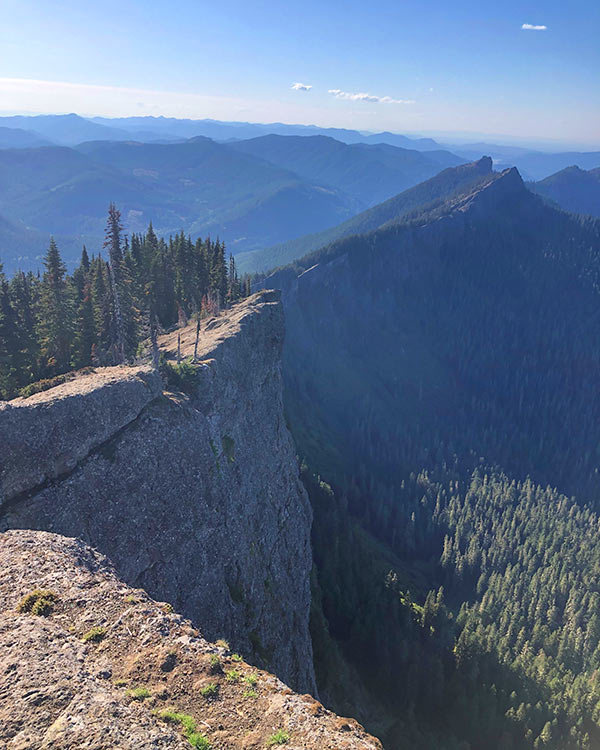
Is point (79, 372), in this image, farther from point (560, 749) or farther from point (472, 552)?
point (472, 552)

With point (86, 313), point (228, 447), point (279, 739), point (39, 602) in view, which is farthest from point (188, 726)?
point (86, 313)

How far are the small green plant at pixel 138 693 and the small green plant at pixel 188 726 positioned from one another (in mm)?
1025

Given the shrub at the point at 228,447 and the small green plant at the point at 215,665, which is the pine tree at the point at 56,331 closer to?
the shrub at the point at 228,447

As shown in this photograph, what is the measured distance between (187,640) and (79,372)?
25595mm

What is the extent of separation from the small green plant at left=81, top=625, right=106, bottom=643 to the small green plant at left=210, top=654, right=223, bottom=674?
210 inches

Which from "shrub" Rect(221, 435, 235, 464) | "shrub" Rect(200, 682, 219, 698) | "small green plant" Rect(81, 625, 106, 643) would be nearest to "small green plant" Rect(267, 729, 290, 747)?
"shrub" Rect(200, 682, 219, 698)

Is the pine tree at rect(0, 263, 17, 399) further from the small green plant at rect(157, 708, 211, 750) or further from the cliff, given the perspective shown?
the small green plant at rect(157, 708, 211, 750)

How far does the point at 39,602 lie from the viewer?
21.6m

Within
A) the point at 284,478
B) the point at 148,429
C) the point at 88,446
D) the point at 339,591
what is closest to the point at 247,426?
the point at 284,478

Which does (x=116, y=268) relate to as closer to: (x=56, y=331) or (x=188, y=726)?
(x=56, y=331)

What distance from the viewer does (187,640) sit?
21.2m

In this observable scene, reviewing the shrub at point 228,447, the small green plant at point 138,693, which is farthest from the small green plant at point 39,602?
the shrub at point 228,447

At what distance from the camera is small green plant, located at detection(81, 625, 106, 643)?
20531 mm

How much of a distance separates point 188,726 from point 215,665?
3.14 metres
